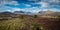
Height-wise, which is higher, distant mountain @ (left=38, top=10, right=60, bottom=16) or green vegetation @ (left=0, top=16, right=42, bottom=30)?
distant mountain @ (left=38, top=10, right=60, bottom=16)

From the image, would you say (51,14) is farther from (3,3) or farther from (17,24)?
(3,3)

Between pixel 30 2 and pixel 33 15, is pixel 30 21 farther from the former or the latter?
pixel 30 2

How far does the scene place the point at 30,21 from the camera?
1564mm

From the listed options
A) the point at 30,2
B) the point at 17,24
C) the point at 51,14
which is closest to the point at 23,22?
the point at 17,24

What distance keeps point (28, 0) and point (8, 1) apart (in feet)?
1.00

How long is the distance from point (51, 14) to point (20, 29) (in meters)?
0.52

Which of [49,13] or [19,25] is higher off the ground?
[49,13]

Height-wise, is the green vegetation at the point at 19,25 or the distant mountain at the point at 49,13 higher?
the distant mountain at the point at 49,13

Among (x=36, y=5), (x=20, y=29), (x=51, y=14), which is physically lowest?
(x=20, y=29)

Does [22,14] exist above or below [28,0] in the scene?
below

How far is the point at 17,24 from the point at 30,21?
201 mm

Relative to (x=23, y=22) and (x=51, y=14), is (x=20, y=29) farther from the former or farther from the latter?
(x=51, y=14)

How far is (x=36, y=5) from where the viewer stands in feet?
5.19

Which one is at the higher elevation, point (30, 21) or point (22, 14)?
point (22, 14)
